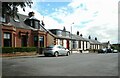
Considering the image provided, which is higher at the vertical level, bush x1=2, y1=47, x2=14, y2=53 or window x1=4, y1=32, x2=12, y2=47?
window x1=4, y1=32, x2=12, y2=47

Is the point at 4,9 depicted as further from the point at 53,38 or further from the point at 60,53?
the point at 53,38

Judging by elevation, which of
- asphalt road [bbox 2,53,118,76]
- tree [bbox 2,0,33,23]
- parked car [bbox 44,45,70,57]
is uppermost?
tree [bbox 2,0,33,23]

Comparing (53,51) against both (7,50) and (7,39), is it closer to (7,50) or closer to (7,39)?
(7,50)

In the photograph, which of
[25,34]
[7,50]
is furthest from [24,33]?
[7,50]

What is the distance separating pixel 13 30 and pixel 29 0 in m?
23.6

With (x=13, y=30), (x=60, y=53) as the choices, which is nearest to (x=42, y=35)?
(x=13, y=30)

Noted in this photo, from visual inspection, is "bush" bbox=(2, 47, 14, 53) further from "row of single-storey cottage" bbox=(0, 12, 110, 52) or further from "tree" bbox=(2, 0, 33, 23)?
"tree" bbox=(2, 0, 33, 23)

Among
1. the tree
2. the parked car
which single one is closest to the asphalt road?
the tree

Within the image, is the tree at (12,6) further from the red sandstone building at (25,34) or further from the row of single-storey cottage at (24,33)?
the red sandstone building at (25,34)

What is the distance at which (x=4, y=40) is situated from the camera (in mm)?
39938


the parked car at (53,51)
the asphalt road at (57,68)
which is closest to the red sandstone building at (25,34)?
the parked car at (53,51)

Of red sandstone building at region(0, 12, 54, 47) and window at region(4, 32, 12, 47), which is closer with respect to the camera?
window at region(4, 32, 12, 47)

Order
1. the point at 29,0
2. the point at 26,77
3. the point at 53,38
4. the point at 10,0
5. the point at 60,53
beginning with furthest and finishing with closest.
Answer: the point at 53,38 < the point at 60,53 < the point at 29,0 < the point at 10,0 < the point at 26,77

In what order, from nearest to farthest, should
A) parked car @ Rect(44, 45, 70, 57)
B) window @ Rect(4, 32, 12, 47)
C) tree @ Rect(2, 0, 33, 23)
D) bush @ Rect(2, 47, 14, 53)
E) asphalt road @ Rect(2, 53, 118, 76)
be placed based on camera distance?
asphalt road @ Rect(2, 53, 118, 76)
tree @ Rect(2, 0, 33, 23)
parked car @ Rect(44, 45, 70, 57)
bush @ Rect(2, 47, 14, 53)
window @ Rect(4, 32, 12, 47)
